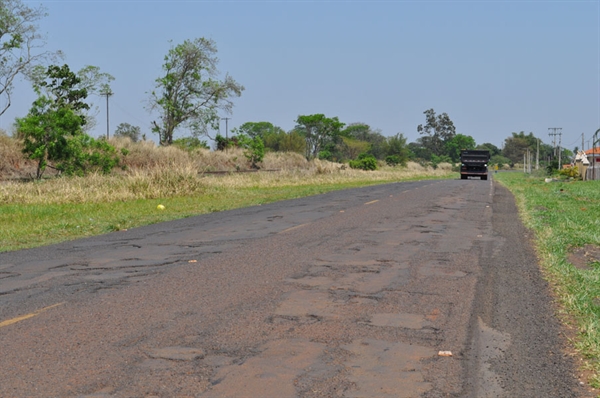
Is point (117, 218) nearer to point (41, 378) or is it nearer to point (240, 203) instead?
point (240, 203)

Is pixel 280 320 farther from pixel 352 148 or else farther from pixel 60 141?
pixel 352 148

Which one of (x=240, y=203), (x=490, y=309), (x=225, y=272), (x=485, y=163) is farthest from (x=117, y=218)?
(x=485, y=163)

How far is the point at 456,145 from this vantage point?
15288 centimetres

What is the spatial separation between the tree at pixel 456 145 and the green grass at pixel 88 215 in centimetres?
12787

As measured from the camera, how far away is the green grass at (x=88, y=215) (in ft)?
49.5

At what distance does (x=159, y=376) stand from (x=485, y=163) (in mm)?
57295

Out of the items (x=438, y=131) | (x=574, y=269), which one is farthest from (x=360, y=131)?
(x=574, y=269)

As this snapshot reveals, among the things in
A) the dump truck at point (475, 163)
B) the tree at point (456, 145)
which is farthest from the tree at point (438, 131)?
the dump truck at point (475, 163)

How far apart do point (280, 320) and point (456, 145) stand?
150 metres

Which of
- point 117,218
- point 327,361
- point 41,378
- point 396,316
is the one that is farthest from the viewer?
point 117,218

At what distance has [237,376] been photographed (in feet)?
17.6

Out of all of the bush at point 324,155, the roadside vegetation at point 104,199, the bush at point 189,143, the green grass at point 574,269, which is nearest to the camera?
the green grass at point 574,269

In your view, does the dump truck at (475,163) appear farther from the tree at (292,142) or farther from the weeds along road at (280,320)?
the weeds along road at (280,320)

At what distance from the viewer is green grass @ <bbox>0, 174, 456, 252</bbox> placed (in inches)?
594
